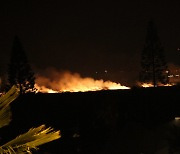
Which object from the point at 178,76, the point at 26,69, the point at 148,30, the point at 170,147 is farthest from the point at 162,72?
the point at 170,147

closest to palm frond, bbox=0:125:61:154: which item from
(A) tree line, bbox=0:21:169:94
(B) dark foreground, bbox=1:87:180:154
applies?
(B) dark foreground, bbox=1:87:180:154

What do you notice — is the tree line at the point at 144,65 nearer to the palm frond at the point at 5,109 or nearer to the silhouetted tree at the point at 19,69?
the silhouetted tree at the point at 19,69

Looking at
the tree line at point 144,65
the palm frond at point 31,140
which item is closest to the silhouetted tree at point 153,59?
the tree line at point 144,65

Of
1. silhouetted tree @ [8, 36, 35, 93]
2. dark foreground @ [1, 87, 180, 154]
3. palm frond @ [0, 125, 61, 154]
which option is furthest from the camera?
silhouetted tree @ [8, 36, 35, 93]

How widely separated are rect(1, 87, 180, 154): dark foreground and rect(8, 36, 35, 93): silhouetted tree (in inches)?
620

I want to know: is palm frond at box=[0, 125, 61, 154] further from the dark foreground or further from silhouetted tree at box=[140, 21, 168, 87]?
silhouetted tree at box=[140, 21, 168, 87]

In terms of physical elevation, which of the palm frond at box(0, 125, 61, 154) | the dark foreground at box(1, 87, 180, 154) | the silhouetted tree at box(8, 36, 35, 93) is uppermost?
the silhouetted tree at box(8, 36, 35, 93)

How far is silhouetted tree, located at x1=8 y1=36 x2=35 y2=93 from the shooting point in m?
32.8

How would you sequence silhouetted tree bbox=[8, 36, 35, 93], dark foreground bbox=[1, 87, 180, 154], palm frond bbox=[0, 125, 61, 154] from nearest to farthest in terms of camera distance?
palm frond bbox=[0, 125, 61, 154], dark foreground bbox=[1, 87, 180, 154], silhouetted tree bbox=[8, 36, 35, 93]

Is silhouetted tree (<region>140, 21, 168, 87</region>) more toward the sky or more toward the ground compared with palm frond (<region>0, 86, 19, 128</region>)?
more toward the sky

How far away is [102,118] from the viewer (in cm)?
1845

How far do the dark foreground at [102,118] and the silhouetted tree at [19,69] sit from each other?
15753 mm

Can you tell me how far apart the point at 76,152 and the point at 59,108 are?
259cm

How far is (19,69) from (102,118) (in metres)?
16.9
